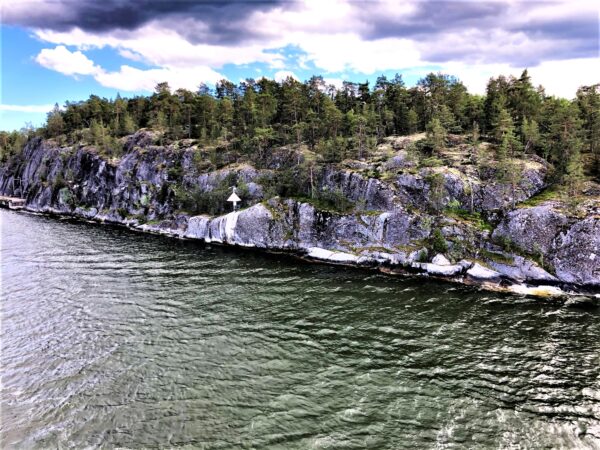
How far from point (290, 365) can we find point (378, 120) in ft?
189

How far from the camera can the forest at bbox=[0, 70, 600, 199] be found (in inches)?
1989

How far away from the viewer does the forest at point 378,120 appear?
50.5 metres

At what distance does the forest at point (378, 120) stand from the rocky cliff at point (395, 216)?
3.68 metres

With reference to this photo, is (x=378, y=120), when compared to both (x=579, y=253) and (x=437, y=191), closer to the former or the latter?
(x=437, y=191)

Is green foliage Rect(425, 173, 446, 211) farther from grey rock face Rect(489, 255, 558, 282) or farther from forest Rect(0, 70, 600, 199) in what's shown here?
grey rock face Rect(489, 255, 558, 282)

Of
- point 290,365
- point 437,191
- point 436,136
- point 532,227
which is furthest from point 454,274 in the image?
point 290,365

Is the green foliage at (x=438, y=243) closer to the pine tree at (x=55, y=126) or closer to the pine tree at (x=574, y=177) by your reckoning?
the pine tree at (x=574, y=177)

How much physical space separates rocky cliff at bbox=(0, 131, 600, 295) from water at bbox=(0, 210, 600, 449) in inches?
222

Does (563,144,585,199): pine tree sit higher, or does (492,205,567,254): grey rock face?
(563,144,585,199): pine tree

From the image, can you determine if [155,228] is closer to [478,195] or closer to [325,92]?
[325,92]

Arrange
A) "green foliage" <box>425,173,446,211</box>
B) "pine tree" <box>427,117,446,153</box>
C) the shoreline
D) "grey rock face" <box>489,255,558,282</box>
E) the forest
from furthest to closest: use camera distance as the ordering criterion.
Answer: "pine tree" <box>427,117,446,153</box>
the forest
"green foliage" <box>425,173,446,211</box>
"grey rock face" <box>489,255,558,282</box>
the shoreline

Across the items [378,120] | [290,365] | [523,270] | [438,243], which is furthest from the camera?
[378,120]

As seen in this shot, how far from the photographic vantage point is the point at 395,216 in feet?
159

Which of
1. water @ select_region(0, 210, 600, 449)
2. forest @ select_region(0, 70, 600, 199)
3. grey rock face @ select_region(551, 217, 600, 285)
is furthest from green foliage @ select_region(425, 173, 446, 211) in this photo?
grey rock face @ select_region(551, 217, 600, 285)
